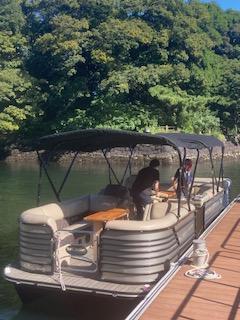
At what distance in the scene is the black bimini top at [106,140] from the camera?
10.3 metres

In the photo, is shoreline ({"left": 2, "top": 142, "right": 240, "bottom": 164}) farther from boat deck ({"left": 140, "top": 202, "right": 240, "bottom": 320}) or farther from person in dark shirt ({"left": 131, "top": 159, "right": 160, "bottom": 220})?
boat deck ({"left": 140, "top": 202, "right": 240, "bottom": 320})

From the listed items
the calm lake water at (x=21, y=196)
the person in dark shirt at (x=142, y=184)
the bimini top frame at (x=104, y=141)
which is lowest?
the calm lake water at (x=21, y=196)

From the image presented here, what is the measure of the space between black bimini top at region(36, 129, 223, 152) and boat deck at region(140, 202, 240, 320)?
2.24m

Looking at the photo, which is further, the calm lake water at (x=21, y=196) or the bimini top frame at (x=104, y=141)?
the bimini top frame at (x=104, y=141)

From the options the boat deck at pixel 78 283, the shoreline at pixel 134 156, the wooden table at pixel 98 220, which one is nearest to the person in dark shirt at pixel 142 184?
the wooden table at pixel 98 220

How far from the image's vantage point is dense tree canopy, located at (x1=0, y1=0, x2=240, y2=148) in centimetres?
5138

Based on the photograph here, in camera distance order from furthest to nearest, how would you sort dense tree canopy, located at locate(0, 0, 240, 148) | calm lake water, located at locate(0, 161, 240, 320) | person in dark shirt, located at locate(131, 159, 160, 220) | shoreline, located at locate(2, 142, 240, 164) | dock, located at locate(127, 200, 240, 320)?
dense tree canopy, located at locate(0, 0, 240, 148) → shoreline, located at locate(2, 142, 240, 164) → person in dark shirt, located at locate(131, 159, 160, 220) → calm lake water, located at locate(0, 161, 240, 320) → dock, located at locate(127, 200, 240, 320)

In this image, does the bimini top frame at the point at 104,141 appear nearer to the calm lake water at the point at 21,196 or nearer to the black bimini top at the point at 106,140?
the black bimini top at the point at 106,140

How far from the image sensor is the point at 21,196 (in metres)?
24.4

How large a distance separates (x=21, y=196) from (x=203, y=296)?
57.4 ft

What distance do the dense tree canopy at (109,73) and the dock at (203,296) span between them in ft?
134

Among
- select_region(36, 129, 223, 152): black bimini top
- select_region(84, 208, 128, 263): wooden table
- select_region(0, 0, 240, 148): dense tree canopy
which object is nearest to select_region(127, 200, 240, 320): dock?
select_region(84, 208, 128, 263): wooden table

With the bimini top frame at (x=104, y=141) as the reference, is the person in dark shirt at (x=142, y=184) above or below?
below

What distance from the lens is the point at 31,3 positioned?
6669 cm
